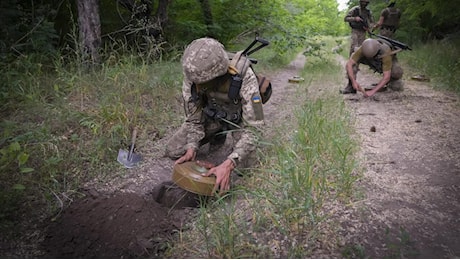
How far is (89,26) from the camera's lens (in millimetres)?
4594

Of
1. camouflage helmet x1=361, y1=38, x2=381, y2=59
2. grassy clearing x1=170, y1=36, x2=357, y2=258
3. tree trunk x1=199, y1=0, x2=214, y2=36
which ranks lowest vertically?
grassy clearing x1=170, y1=36, x2=357, y2=258

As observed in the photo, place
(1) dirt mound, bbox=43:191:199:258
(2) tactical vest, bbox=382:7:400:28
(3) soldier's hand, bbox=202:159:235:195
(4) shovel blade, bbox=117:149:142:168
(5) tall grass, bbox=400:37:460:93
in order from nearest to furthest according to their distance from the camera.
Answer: (1) dirt mound, bbox=43:191:199:258, (3) soldier's hand, bbox=202:159:235:195, (4) shovel blade, bbox=117:149:142:168, (5) tall grass, bbox=400:37:460:93, (2) tactical vest, bbox=382:7:400:28

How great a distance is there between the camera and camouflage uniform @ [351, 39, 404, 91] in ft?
16.6

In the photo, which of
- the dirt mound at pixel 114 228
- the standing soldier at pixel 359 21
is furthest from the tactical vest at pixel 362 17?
the dirt mound at pixel 114 228

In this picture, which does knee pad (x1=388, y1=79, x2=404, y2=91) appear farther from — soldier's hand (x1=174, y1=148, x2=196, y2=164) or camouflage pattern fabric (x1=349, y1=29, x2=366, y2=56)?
soldier's hand (x1=174, y1=148, x2=196, y2=164)

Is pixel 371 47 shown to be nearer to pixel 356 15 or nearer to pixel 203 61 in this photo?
pixel 356 15

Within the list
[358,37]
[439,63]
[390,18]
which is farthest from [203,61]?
[439,63]

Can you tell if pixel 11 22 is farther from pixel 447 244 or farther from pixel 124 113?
pixel 447 244

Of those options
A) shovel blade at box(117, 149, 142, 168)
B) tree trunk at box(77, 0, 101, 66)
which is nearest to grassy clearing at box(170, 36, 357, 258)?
shovel blade at box(117, 149, 142, 168)

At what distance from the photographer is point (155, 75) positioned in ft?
15.2

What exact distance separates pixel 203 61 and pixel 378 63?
3.89 metres

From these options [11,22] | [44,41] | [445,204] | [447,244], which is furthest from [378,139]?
[11,22]

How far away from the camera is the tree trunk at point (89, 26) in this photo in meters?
4.54

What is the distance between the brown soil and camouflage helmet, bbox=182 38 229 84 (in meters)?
0.95
